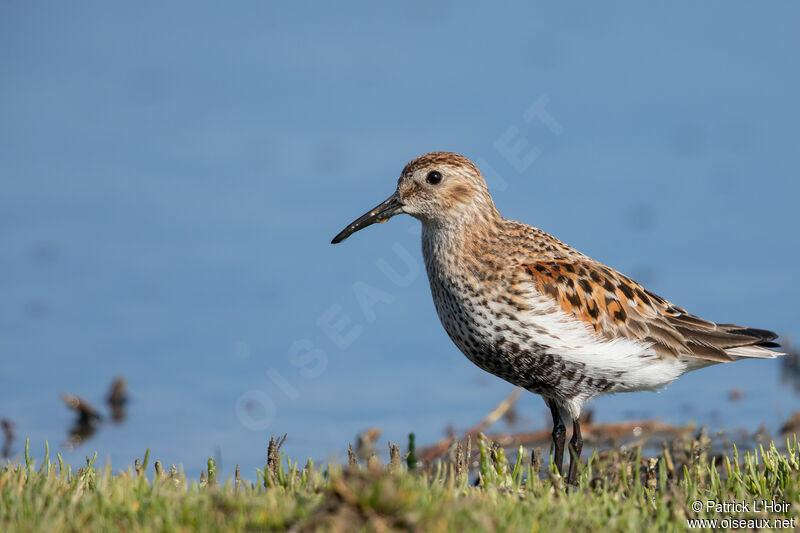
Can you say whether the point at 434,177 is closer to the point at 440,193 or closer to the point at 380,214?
the point at 440,193

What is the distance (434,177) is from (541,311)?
A: 1779 mm

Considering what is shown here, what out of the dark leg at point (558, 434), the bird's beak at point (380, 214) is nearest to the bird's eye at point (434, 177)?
the bird's beak at point (380, 214)

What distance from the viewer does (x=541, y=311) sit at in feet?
28.9

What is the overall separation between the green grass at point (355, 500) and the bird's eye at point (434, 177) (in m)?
2.79

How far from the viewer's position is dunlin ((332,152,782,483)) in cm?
880

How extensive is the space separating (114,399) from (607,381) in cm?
785

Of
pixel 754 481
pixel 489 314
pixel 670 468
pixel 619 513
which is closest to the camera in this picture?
pixel 619 513

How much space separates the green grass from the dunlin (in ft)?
3.68

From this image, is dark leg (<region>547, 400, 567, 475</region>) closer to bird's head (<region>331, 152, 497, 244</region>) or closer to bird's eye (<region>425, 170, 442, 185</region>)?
bird's head (<region>331, 152, 497, 244</region>)

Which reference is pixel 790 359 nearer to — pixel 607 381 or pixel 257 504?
pixel 607 381

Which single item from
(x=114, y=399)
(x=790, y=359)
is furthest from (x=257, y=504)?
(x=790, y=359)

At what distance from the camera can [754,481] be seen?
25.5 feet

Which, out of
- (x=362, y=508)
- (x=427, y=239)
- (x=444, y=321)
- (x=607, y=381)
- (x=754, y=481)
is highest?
(x=427, y=239)

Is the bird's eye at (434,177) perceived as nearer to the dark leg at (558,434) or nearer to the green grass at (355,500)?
the dark leg at (558,434)
